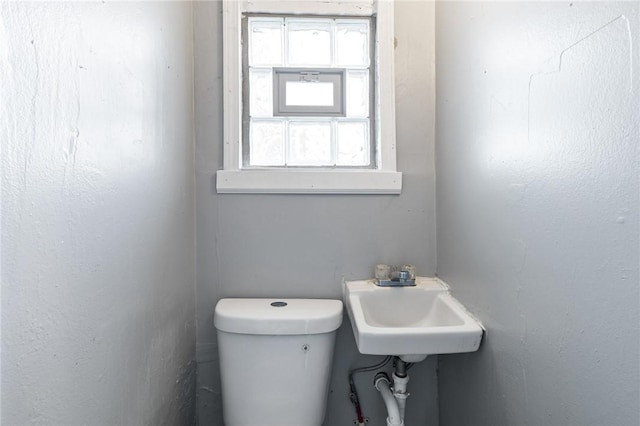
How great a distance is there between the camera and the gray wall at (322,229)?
1.18 m

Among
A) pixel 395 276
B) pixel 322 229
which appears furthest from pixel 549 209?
pixel 322 229

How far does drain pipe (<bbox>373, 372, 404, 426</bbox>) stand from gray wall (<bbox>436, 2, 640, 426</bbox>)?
0.20m

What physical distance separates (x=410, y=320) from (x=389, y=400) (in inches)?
10.1

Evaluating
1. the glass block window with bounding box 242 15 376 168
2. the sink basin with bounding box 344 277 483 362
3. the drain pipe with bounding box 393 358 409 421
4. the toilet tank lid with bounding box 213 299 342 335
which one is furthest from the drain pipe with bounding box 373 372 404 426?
the glass block window with bounding box 242 15 376 168

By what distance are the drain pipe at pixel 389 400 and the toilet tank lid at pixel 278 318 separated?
296mm

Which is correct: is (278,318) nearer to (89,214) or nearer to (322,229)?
(322,229)

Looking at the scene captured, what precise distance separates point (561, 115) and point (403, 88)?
2.29 ft

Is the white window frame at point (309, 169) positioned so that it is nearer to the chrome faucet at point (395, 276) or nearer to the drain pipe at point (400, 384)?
the chrome faucet at point (395, 276)

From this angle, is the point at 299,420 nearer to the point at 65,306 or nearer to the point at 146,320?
the point at 146,320

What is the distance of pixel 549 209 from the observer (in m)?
0.62

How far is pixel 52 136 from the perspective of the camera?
0.48 metres

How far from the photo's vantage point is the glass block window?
4.13ft

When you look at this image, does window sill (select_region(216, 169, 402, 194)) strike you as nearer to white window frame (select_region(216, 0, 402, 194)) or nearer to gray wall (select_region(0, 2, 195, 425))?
white window frame (select_region(216, 0, 402, 194))

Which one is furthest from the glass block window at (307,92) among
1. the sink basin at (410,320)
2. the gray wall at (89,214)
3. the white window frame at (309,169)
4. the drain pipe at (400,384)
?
the drain pipe at (400,384)
